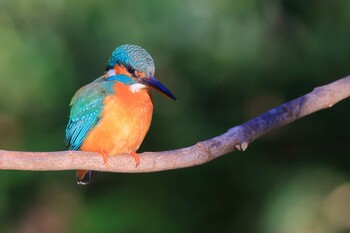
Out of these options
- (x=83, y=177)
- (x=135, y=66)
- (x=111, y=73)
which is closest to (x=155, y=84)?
(x=135, y=66)

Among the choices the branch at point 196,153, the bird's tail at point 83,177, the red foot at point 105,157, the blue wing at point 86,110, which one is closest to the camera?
the branch at point 196,153

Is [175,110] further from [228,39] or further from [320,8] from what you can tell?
[320,8]

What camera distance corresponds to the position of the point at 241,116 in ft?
13.9

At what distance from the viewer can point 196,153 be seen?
3.05 meters

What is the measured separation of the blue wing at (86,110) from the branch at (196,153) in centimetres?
45

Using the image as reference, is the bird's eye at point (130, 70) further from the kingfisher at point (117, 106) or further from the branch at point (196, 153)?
the branch at point (196, 153)

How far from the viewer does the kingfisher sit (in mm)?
3545

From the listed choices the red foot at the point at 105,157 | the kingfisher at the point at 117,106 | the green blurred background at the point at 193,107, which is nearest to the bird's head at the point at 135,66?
the kingfisher at the point at 117,106

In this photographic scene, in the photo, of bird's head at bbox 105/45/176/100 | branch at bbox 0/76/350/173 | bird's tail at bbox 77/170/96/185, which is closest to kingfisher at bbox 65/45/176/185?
bird's head at bbox 105/45/176/100

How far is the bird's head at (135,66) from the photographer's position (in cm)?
356

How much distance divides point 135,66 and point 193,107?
0.62 metres

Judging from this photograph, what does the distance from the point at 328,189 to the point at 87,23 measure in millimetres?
1417

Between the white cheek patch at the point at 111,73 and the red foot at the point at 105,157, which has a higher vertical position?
the white cheek patch at the point at 111,73

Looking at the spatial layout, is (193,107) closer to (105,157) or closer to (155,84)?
(155,84)
